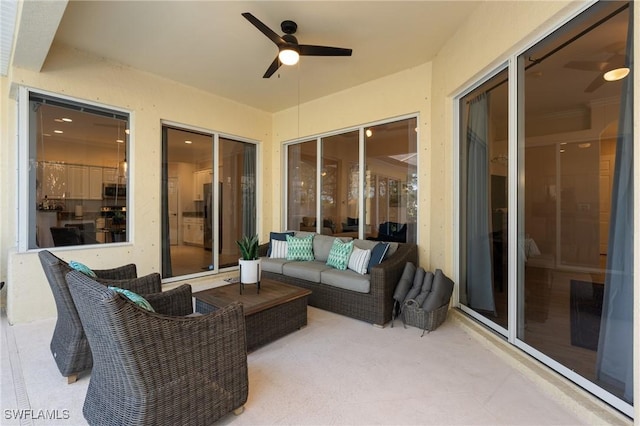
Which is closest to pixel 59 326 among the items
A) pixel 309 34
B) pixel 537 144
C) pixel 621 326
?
pixel 309 34

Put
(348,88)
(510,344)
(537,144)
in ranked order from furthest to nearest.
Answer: (348,88), (537,144), (510,344)

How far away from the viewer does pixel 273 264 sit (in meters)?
4.16

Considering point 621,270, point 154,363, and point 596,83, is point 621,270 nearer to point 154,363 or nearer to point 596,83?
point 596,83

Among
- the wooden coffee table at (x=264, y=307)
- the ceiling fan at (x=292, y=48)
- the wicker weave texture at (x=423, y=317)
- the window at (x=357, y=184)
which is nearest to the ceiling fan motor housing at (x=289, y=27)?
the ceiling fan at (x=292, y=48)

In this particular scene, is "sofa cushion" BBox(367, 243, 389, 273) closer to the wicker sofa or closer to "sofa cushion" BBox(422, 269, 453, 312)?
the wicker sofa

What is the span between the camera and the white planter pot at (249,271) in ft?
9.53

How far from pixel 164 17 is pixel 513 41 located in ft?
10.4

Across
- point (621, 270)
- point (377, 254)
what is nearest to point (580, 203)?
point (621, 270)

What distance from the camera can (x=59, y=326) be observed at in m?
2.21

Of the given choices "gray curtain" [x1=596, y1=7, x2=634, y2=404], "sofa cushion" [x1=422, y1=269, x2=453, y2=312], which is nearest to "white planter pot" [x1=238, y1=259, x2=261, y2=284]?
"sofa cushion" [x1=422, y1=269, x2=453, y2=312]

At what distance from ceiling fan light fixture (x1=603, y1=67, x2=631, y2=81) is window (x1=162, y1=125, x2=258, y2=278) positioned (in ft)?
15.7

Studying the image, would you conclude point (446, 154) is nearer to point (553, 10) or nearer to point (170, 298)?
point (553, 10)

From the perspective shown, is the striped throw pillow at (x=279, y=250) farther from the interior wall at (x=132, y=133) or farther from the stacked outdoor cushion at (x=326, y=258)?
the interior wall at (x=132, y=133)

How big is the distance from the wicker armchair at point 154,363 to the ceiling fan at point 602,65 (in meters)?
2.85
